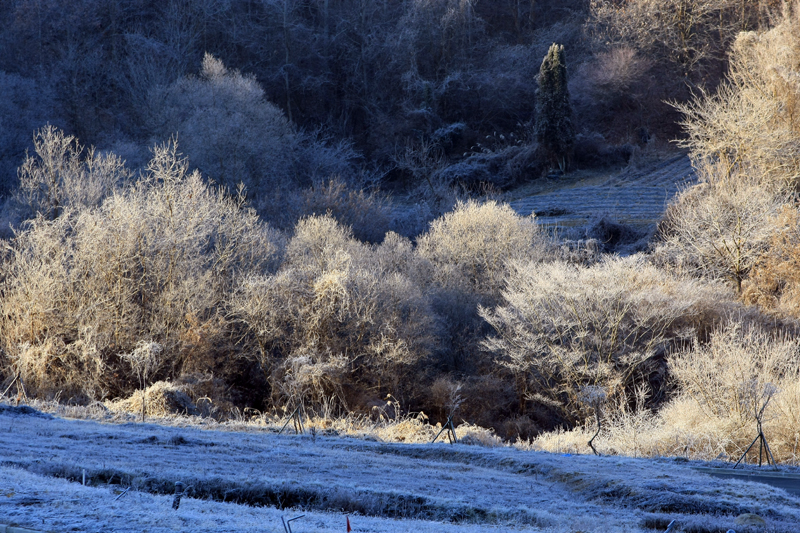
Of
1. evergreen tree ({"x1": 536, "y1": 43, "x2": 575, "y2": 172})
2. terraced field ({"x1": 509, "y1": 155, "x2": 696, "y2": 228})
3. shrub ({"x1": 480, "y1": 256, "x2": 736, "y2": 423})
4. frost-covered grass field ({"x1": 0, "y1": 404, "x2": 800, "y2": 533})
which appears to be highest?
evergreen tree ({"x1": 536, "y1": 43, "x2": 575, "y2": 172})

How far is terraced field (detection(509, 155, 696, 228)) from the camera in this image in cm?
4203

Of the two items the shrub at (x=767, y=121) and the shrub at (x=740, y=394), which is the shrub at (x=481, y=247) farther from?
the shrub at (x=767, y=121)

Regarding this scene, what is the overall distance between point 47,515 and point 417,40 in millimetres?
58651

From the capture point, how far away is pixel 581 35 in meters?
60.4

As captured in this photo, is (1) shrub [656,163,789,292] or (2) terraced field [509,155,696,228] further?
(2) terraced field [509,155,696,228]

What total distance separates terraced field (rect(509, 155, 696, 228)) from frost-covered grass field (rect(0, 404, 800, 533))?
3126 cm

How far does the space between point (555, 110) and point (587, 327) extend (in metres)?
27.5

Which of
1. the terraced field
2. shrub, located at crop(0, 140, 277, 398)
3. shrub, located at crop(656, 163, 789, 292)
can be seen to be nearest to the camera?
shrub, located at crop(0, 140, 277, 398)

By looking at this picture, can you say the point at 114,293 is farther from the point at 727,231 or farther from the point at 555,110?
the point at 555,110

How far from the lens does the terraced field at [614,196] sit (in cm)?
4203

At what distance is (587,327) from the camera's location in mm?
26922

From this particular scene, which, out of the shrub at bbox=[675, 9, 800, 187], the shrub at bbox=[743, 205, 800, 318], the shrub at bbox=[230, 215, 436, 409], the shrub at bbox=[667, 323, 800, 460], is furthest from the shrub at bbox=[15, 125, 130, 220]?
the shrub at bbox=[675, 9, 800, 187]

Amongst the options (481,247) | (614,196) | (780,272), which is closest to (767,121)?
(780,272)

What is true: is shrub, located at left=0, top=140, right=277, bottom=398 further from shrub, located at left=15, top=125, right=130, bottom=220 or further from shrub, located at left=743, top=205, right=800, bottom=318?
shrub, located at left=743, top=205, right=800, bottom=318
